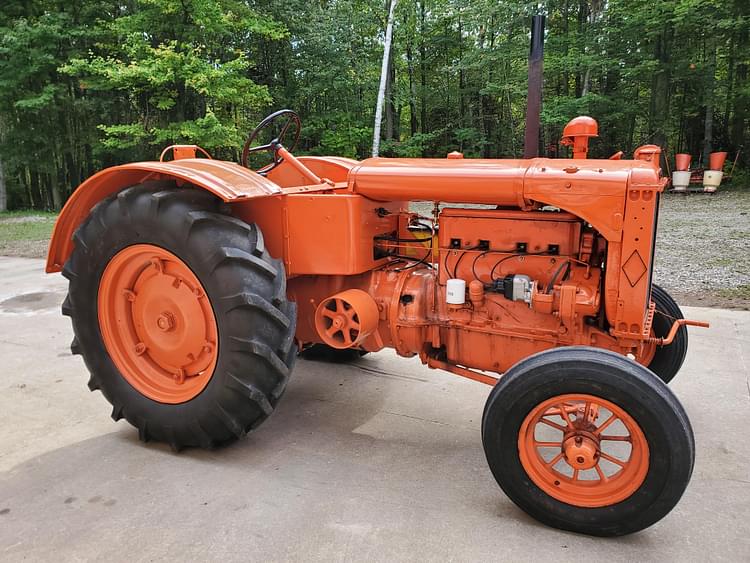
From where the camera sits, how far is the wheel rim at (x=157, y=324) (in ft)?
8.18

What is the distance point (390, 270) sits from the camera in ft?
9.17

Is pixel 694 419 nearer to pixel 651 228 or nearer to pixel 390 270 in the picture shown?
pixel 651 228

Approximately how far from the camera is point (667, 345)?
9.20ft

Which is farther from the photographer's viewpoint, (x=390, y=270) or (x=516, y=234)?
(x=390, y=270)

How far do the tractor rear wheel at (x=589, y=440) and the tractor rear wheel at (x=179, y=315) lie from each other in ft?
3.20

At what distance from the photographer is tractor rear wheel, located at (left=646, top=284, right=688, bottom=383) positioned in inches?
111

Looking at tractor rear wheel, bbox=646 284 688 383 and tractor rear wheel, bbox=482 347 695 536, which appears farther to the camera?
tractor rear wheel, bbox=646 284 688 383

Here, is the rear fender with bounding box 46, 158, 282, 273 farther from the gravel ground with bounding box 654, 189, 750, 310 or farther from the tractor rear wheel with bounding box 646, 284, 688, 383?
the gravel ground with bounding box 654, 189, 750, 310

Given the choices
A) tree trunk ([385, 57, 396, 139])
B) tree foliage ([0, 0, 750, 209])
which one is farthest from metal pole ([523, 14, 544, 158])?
tree trunk ([385, 57, 396, 139])

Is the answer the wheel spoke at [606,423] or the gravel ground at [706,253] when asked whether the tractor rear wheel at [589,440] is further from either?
the gravel ground at [706,253]

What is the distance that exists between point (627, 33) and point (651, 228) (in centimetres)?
1554

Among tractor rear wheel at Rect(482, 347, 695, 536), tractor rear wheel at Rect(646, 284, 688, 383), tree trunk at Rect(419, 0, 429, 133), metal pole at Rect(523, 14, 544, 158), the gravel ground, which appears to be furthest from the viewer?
tree trunk at Rect(419, 0, 429, 133)

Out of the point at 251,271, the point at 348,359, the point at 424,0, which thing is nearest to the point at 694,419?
the point at 348,359

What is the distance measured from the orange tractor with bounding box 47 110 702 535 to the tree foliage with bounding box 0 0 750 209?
11.6m
